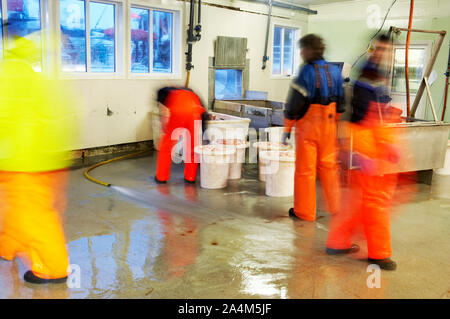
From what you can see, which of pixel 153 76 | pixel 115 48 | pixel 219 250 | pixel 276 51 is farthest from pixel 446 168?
pixel 115 48

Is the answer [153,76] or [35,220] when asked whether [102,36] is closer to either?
[153,76]

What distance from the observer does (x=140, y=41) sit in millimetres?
8945

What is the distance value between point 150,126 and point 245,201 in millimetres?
4053

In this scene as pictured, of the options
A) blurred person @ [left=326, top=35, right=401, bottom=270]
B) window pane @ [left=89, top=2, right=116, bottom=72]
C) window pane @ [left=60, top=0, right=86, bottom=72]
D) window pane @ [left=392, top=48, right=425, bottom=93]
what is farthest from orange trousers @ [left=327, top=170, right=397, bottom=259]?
window pane @ [left=392, top=48, right=425, bottom=93]

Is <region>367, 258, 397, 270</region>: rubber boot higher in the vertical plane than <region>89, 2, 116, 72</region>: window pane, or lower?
lower

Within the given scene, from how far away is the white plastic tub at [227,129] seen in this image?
23.2 ft

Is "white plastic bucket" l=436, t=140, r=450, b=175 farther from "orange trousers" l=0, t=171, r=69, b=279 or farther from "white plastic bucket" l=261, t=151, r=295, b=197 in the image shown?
"orange trousers" l=0, t=171, r=69, b=279

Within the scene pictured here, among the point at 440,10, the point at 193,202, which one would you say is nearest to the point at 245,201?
the point at 193,202

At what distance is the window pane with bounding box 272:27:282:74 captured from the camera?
11680mm

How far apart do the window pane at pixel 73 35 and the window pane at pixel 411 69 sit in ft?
22.2

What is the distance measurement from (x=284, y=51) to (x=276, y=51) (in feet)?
1.07

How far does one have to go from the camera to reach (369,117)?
3.70 m

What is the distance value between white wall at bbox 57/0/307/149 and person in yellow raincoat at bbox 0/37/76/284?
16.2 feet

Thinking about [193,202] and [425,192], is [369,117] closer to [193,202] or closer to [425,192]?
[193,202]
